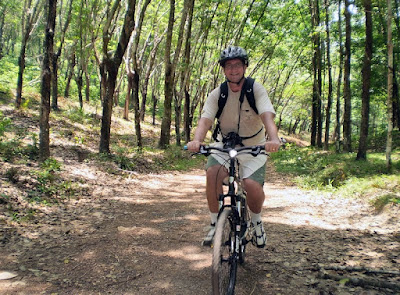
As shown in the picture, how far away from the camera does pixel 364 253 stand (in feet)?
12.8

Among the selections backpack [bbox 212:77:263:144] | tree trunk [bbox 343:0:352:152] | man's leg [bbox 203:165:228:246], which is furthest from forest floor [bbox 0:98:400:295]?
tree trunk [bbox 343:0:352:152]

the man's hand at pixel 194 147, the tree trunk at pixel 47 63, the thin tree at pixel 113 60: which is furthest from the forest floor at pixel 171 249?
the thin tree at pixel 113 60

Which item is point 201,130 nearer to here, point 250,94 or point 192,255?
point 250,94

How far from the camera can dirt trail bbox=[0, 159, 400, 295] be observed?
3215mm

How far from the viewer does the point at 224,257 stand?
270cm

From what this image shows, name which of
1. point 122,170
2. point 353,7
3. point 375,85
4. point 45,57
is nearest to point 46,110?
point 45,57

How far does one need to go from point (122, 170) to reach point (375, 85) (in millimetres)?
14563

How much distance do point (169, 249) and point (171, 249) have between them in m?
0.03

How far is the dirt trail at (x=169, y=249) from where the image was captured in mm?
3215

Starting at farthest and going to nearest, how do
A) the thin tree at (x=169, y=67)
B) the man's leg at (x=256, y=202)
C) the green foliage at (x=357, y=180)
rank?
the thin tree at (x=169, y=67) → the green foliage at (x=357, y=180) → the man's leg at (x=256, y=202)

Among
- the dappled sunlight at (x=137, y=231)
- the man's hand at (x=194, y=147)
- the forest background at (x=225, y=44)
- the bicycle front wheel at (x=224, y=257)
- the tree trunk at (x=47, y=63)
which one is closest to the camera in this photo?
the bicycle front wheel at (x=224, y=257)

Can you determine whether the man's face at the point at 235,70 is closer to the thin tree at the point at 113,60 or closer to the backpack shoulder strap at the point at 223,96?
the backpack shoulder strap at the point at 223,96

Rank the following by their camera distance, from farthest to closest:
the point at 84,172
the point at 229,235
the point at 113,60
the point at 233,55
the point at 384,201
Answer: the point at 113,60
the point at 84,172
the point at 384,201
the point at 233,55
the point at 229,235

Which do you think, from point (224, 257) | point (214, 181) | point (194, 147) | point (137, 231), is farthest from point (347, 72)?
point (224, 257)
